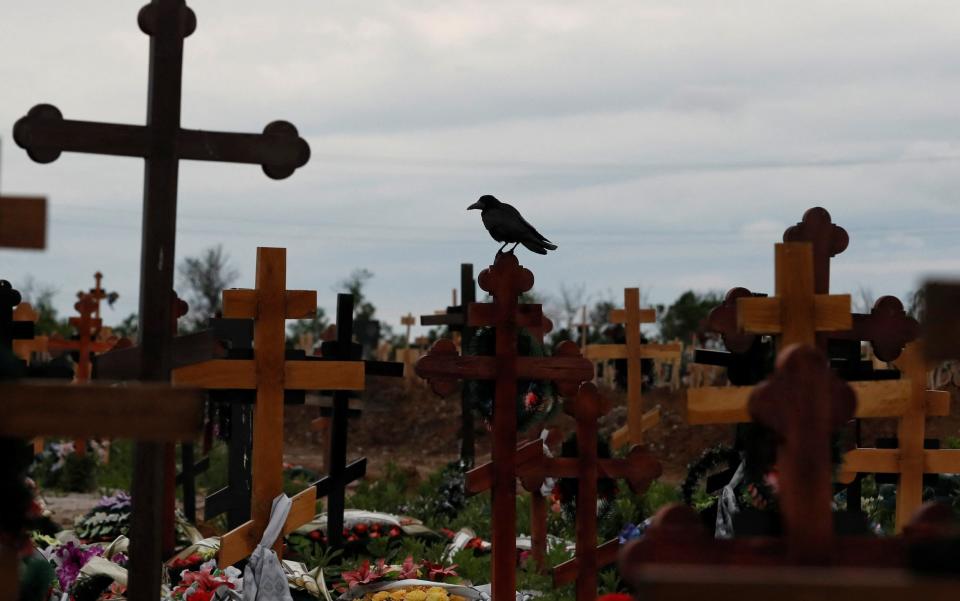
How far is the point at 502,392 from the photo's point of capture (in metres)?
7.80

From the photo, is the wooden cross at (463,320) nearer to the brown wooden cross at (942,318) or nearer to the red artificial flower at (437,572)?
the red artificial flower at (437,572)

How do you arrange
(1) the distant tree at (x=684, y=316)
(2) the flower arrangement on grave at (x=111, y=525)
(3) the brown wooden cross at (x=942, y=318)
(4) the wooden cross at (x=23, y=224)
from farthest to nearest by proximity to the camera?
1. (1) the distant tree at (x=684, y=316)
2. (2) the flower arrangement on grave at (x=111, y=525)
3. (4) the wooden cross at (x=23, y=224)
4. (3) the brown wooden cross at (x=942, y=318)

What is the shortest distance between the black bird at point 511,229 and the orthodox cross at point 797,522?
4.50m

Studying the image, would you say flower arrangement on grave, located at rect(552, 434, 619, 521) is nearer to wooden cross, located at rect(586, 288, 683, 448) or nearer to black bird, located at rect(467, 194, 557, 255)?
black bird, located at rect(467, 194, 557, 255)

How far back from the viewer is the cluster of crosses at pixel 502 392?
3.58 meters

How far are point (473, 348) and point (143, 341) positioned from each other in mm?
3429

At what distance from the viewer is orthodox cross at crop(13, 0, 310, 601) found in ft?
17.2

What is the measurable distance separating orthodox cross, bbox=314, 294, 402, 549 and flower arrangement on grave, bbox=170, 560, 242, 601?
1.76m

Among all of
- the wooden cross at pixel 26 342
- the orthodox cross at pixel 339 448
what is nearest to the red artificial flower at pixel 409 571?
the orthodox cross at pixel 339 448

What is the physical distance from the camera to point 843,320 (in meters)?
4.74

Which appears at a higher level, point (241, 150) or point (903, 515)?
point (241, 150)

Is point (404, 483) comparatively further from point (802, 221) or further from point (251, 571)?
point (802, 221)

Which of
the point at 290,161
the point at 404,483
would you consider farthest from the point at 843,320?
the point at 404,483

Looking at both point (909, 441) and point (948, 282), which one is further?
point (909, 441)
